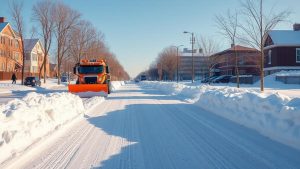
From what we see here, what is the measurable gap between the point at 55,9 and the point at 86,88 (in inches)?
1359

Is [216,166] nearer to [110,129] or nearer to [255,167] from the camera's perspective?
[255,167]

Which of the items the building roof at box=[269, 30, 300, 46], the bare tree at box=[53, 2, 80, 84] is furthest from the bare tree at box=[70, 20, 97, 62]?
the building roof at box=[269, 30, 300, 46]

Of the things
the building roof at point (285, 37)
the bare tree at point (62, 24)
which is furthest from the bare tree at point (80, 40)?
the building roof at point (285, 37)

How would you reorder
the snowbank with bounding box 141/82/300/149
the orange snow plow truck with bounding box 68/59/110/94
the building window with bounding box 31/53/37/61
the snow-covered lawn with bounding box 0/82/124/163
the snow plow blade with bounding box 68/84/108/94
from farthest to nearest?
the building window with bounding box 31/53/37/61, the orange snow plow truck with bounding box 68/59/110/94, the snow plow blade with bounding box 68/84/108/94, the snowbank with bounding box 141/82/300/149, the snow-covered lawn with bounding box 0/82/124/163

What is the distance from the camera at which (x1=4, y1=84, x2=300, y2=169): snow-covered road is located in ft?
21.0

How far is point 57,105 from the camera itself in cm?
1205

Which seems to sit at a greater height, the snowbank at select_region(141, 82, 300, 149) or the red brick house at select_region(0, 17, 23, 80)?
the red brick house at select_region(0, 17, 23, 80)

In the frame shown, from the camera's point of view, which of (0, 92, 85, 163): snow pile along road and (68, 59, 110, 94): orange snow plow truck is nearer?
(0, 92, 85, 163): snow pile along road

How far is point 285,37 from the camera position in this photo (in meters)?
50.8

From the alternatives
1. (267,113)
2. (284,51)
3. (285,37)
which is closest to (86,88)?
(267,113)

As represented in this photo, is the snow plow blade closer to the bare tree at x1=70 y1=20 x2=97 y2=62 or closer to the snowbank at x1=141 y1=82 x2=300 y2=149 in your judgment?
the snowbank at x1=141 y1=82 x2=300 y2=149

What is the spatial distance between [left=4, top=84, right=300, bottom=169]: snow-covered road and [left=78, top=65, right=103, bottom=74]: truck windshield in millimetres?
17064

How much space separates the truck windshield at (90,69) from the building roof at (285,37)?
1218 inches

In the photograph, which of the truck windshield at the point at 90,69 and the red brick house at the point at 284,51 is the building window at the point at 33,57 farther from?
the truck windshield at the point at 90,69
